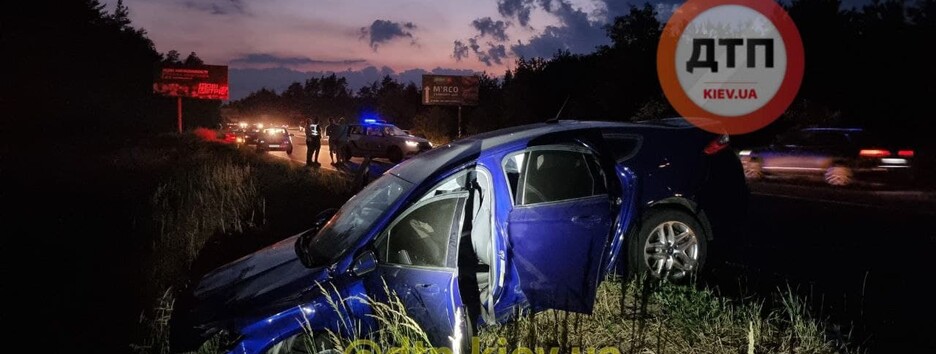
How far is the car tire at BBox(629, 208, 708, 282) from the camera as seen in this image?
4.64 meters

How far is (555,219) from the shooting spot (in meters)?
4.00

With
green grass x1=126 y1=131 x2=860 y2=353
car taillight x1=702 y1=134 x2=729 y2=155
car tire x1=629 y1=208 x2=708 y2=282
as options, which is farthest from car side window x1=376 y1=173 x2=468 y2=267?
car taillight x1=702 y1=134 x2=729 y2=155

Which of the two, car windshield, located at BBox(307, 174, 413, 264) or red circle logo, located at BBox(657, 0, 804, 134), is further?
red circle logo, located at BBox(657, 0, 804, 134)

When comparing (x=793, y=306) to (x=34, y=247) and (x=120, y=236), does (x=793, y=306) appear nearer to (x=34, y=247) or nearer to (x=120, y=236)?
(x=120, y=236)

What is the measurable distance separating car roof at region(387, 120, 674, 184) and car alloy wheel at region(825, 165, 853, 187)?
38.1 ft

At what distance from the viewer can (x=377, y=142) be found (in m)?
23.9

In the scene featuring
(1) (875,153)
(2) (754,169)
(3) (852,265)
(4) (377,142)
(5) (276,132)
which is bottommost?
(3) (852,265)

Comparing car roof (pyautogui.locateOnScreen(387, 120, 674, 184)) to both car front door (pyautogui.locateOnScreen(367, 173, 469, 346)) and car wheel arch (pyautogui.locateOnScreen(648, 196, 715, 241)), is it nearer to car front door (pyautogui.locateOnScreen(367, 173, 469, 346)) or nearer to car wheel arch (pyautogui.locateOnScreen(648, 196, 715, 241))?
car front door (pyautogui.locateOnScreen(367, 173, 469, 346))

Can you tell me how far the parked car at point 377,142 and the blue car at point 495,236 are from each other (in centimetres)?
1908

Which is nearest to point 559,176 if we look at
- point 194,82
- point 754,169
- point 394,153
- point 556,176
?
point 556,176

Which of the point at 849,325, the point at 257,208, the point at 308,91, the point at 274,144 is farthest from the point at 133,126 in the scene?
the point at 308,91

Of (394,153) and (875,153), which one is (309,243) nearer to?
(875,153)

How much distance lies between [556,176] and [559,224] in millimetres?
466

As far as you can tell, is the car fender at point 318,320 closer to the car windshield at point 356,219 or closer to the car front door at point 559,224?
the car windshield at point 356,219
